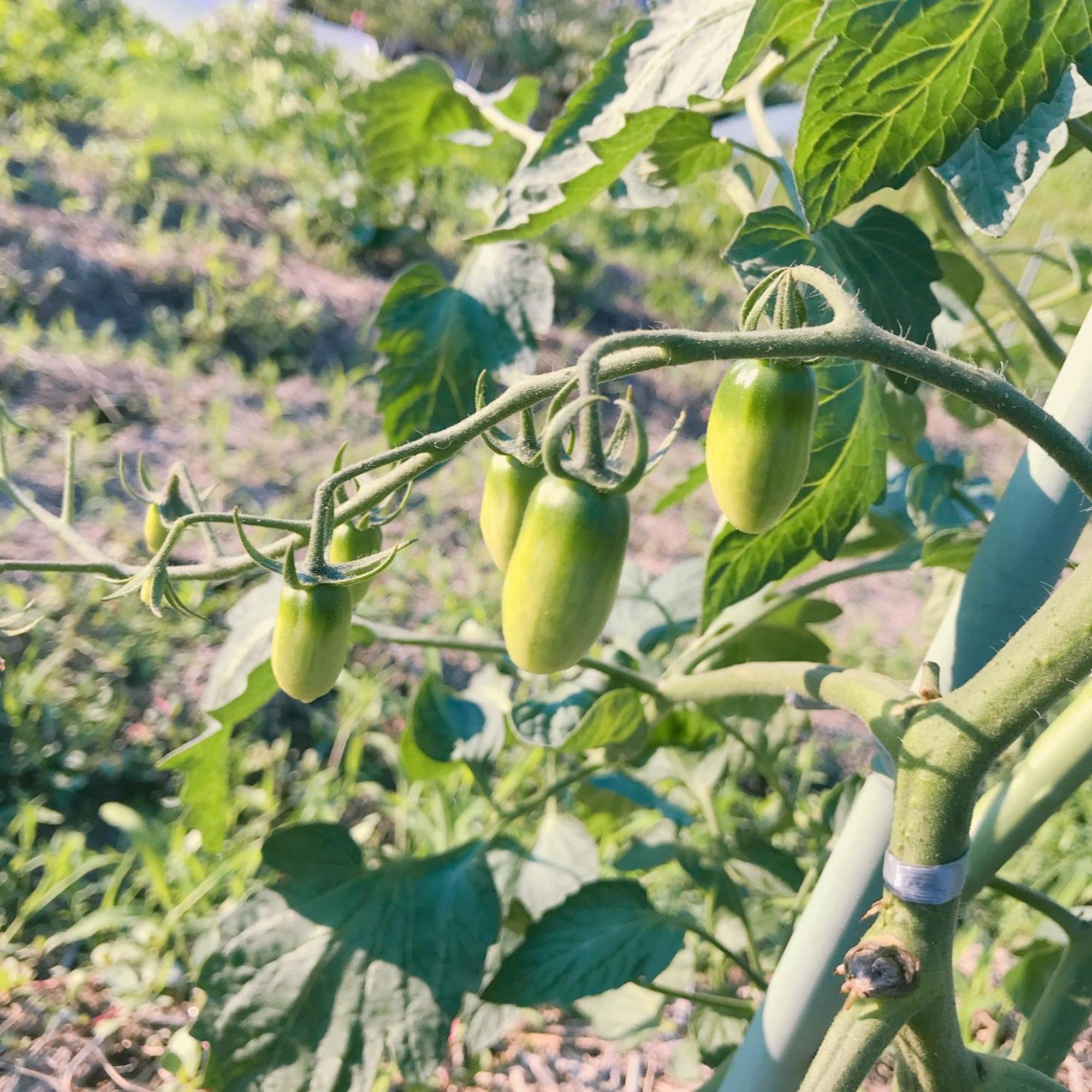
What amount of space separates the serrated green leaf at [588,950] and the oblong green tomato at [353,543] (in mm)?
461

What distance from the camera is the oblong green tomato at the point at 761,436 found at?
19.8 inches

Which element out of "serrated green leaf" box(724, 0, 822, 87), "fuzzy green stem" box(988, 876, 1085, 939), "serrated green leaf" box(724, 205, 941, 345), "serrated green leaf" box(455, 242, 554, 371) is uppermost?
"serrated green leaf" box(724, 0, 822, 87)

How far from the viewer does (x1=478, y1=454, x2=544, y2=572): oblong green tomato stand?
0.58 metres

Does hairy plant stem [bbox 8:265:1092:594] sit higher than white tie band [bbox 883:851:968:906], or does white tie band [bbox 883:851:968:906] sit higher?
hairy plant stem [bbox 8:265:1092:594]

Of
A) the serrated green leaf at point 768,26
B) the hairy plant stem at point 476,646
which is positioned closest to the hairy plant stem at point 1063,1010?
the hairy plant stem at point 476,646

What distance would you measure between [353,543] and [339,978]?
1.75 feet

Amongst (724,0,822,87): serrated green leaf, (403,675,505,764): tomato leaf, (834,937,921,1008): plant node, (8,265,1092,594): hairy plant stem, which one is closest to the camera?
(8,265,1092,594): hairy plant stem

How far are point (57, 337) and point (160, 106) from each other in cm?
327

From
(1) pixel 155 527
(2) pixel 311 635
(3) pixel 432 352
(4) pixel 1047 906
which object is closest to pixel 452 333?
(3) pixel 432 352

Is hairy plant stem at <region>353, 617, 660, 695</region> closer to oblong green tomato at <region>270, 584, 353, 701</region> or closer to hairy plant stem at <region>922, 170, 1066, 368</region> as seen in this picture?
oblong green tomato at <region>270, 584, 353, 701</region>

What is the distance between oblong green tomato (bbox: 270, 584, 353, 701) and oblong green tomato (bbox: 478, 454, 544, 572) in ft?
0.33

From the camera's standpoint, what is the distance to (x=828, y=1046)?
1.87ft

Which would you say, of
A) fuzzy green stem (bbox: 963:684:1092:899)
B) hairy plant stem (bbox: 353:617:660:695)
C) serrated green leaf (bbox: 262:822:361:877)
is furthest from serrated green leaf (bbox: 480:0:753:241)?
serrated green leaf (bbox: 262:822:361:877)

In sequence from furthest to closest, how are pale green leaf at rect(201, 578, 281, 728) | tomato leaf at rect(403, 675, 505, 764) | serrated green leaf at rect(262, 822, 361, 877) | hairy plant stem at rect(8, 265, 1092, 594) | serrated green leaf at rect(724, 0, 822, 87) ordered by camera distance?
tomato leaf at rect(403, 675, 505, 764) < serrated green leaf at rect(262, 822, 361, 877) < pale green leaf at rect(201, 578, 281, 728) < serrated green leaf at rect(724, 0, 822, 87) < hairy plant stem at rect(8, 265, 1092, 594)
